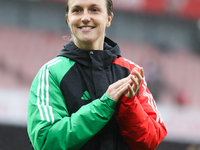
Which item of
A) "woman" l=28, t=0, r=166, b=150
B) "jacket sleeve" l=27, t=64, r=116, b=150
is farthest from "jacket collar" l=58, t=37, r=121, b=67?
"jacket sleeve" l=27, t=64, r=116, b=150

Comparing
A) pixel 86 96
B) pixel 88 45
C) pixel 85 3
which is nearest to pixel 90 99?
pixel 86 96

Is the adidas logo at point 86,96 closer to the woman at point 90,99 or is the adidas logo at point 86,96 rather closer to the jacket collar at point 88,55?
the woman at point 90,99

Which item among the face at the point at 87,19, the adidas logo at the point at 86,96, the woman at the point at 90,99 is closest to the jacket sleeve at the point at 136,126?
the woman at the point at 90,99

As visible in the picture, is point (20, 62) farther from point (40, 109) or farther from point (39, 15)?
point (40, 109)

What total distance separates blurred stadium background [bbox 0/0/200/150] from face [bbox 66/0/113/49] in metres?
3.69

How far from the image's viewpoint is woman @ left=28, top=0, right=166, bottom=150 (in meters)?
1.29

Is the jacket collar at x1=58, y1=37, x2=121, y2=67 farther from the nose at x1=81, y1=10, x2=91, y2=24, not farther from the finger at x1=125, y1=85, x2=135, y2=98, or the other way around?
the finger at x1=125, y1=85, x2=135, y2=98

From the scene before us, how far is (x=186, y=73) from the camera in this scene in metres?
6.84

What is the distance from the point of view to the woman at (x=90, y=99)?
1294 mm

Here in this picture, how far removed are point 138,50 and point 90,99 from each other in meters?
5.17

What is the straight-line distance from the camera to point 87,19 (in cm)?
146

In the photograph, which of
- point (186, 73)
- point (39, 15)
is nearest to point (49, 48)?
point (39, 15)

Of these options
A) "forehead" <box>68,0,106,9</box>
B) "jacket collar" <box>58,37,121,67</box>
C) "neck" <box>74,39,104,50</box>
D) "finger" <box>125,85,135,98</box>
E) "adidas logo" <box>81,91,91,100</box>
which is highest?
"forehead" <box>68,0,106,9</box>

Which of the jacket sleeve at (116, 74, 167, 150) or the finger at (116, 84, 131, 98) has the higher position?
the finger at (116, 84, 131, 98)
